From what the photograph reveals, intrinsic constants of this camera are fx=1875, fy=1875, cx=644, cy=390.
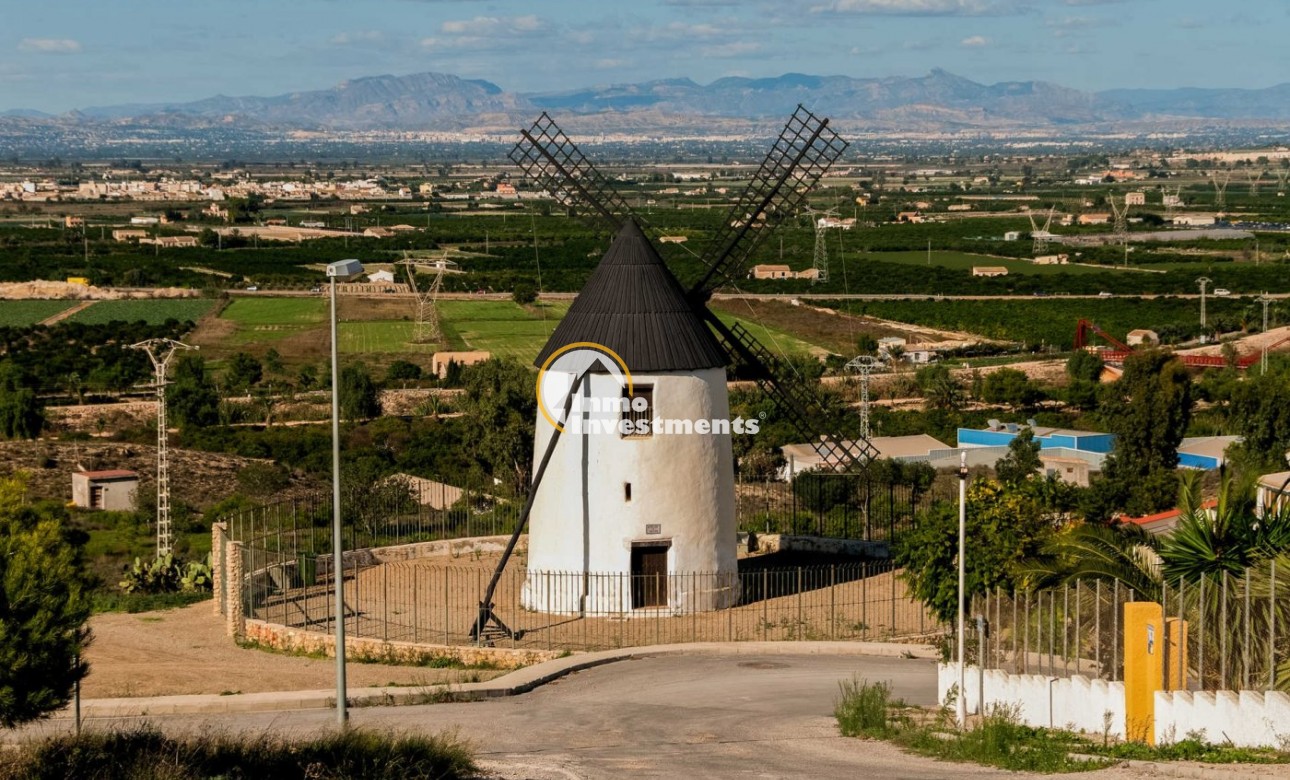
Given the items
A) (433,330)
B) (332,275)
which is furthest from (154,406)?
(332,275)

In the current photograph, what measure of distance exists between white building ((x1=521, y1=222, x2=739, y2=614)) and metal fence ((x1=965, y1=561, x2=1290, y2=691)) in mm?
7470

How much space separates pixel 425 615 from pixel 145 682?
4959 millimetres

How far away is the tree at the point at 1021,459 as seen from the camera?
130ft

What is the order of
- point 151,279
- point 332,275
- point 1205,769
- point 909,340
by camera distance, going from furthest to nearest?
point 151,279 < point 909,340 < point 332,275 < point 1205,769

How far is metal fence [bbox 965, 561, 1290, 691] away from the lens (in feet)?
53.7

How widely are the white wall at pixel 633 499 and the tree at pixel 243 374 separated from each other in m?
48.8

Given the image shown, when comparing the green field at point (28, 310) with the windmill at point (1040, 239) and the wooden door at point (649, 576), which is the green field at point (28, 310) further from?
the wooden door at point (649, 576)

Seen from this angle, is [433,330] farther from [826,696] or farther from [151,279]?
[826,696]

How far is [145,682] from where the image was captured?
22.5m

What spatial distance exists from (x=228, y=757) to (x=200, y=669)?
924 cm

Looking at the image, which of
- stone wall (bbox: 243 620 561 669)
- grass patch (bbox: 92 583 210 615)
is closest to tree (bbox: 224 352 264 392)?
grass patch (bbox: 92 583 210 615)

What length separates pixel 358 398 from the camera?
2628 inches

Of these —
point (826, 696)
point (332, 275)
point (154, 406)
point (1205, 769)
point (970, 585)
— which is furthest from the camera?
point (154, 406)

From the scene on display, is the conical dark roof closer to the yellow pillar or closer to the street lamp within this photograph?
the street lamp
